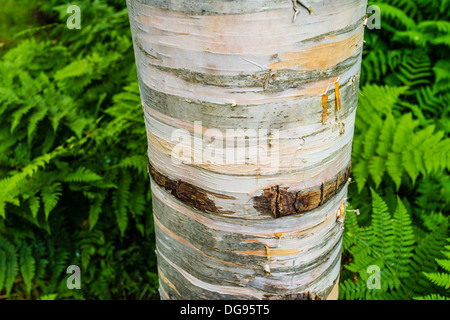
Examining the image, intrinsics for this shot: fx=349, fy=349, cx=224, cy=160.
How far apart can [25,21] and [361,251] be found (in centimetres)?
534

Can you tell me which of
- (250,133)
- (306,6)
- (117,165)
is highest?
(306,6)

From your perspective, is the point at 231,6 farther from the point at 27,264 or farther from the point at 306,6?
the point at 27,264

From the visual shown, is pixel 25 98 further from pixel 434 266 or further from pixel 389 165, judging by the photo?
pixel 434 266

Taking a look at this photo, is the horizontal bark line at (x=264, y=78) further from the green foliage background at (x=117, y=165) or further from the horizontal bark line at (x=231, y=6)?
the green foliage background at (x=117, y=165)

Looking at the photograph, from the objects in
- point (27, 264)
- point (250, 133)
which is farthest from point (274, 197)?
point (27, 264)

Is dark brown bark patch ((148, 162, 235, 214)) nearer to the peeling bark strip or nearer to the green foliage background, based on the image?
the peeling bark strip

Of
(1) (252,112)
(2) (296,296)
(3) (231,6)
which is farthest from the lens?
(2) (296,296)

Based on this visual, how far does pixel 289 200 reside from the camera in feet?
3.09

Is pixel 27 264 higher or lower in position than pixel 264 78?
lower

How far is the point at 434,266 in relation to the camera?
173 centimetres

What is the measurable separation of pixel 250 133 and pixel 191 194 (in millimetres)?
276

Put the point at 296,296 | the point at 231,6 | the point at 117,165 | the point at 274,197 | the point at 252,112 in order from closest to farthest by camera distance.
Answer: the point at 231,6 → the point at 252,112 → the point at 274,197 → the point at 296,296 → the point at 117,165

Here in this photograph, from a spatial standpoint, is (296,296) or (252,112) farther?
(296,296)
